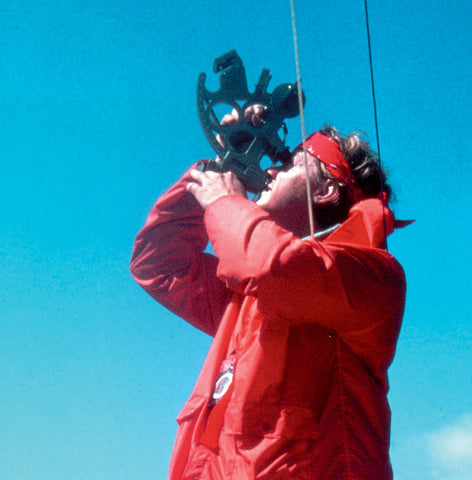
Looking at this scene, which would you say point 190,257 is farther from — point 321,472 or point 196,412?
point 321,472

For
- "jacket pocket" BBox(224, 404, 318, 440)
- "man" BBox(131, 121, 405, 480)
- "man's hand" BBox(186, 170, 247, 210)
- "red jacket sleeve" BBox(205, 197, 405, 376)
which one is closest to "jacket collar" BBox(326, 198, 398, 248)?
"man" BBox(131, 121, 405, 480)

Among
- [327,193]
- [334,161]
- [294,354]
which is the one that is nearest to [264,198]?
[327,193]

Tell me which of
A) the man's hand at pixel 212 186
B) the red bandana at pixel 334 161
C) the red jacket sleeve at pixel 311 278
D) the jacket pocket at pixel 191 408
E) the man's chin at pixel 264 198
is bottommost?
the jacket pocket at pixel 191 408

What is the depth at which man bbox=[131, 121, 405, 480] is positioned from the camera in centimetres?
160

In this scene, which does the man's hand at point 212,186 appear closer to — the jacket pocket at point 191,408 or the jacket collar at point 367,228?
the jacket collar at point 367,228

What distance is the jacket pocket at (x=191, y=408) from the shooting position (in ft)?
6.53

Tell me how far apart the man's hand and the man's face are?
0.29 meters

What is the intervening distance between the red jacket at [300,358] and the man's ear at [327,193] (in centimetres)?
54

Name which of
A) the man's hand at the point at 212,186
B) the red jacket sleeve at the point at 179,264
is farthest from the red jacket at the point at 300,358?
the red jacket sleeve at the point at 179,264

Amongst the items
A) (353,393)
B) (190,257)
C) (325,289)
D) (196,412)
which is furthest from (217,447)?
(190,257)

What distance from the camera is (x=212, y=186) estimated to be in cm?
215

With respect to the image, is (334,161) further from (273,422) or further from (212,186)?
(273,422)

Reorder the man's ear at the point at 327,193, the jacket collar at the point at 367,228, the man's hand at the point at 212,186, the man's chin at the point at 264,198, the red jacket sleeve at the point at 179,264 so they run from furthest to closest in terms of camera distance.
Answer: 1. the red jacket sleeve at the point at 179,264
2. the man's ear at the point at 327,193
3. the man's chin at the point at 264,198
4. the man's hand at the point at 212,186
5. the jacket collar at the point at 367,228

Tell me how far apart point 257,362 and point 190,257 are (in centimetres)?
121
